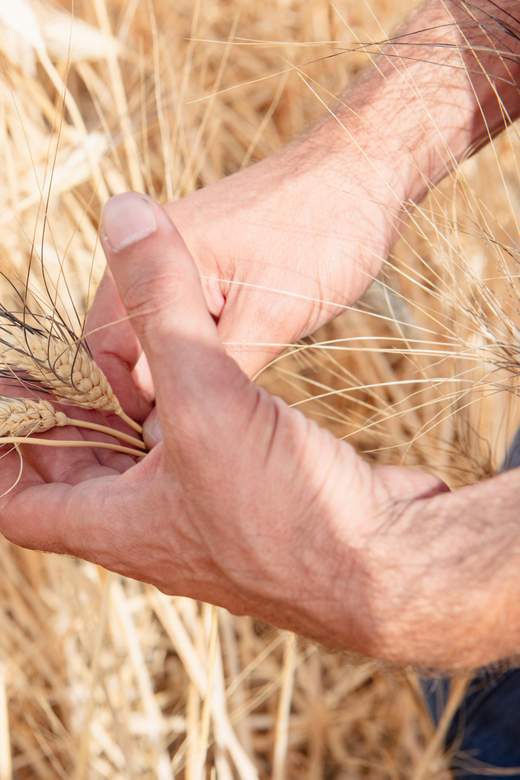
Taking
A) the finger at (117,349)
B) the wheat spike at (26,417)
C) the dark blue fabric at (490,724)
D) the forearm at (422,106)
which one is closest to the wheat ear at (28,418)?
the wheat spike at (26,417)

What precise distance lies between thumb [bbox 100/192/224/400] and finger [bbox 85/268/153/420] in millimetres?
194

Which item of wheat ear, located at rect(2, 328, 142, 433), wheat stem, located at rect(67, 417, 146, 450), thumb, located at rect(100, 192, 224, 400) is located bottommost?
wheat stem, located at rect(67, 417, 146, 450)

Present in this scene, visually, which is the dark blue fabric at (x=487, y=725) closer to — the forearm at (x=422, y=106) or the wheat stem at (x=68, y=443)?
the wheat stem at (x=68, y=443)

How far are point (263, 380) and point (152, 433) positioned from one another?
73cm

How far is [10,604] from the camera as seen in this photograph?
1.07 m

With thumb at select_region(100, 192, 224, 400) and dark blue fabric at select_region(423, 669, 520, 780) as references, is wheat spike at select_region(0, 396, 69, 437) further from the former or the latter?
dark blue fabric at select_region(423, 669, 520, 780)

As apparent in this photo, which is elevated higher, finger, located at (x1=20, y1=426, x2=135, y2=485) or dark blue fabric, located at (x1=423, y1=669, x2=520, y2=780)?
finger, located at (x1=20, y1=426, x2=135, y2=485)

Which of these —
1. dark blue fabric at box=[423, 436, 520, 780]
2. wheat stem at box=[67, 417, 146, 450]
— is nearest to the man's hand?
wheat stem at box=[67, 417, 146, 450]

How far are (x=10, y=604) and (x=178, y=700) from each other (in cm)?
43

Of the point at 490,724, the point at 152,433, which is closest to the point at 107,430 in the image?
the point at 152,433

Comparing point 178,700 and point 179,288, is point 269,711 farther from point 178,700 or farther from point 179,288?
point 179,288

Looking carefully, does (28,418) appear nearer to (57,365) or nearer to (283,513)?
(57,365)

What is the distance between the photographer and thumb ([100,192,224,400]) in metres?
0.44

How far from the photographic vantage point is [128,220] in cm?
46
